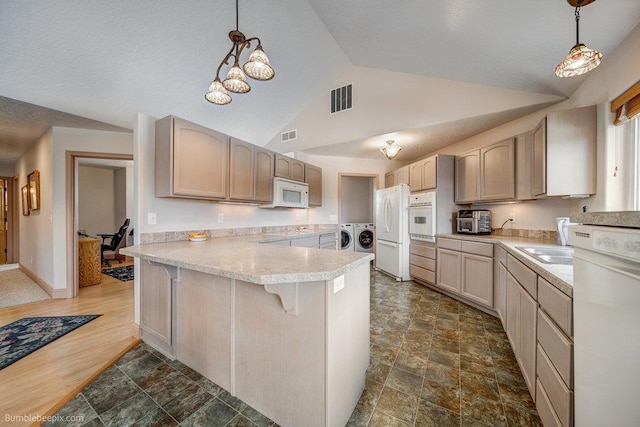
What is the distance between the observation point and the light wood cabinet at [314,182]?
14.6 feet

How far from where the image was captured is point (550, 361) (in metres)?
1.17

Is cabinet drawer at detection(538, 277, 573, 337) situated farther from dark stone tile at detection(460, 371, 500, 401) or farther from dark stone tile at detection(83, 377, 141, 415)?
dark stone tile at detection(83, 377, 141, 415)

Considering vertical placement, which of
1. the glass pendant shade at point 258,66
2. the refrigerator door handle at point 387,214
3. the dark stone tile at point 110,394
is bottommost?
the dark stone tile at point 110,394

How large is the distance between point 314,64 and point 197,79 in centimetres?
171

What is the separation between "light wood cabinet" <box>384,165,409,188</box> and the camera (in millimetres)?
4265

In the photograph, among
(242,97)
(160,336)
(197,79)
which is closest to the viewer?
(160,336)

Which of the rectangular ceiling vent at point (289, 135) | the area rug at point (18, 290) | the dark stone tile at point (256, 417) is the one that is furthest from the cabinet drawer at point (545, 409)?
the area rug at point (18, 290)

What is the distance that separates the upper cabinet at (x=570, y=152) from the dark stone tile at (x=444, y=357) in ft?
5.82

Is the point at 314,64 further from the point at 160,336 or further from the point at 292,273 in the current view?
the point at 160,336

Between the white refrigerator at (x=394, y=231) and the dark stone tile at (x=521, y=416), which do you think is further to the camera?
the white refrigerator at (x=394, y=231)

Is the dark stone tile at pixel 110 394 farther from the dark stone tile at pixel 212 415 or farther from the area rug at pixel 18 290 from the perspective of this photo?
the area rug at pixel 18 290

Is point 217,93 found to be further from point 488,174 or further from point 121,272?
point 121,272

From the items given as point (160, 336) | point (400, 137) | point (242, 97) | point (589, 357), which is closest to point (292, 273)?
point (589, 357)

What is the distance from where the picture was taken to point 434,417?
1.36 meters
